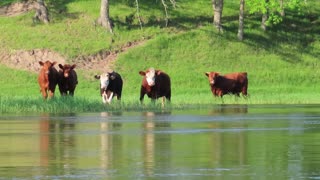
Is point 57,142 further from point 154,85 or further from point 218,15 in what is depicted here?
point 218,15

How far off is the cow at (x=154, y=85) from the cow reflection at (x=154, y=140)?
1045cm

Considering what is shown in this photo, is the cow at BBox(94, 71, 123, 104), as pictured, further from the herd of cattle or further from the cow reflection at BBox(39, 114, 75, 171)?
the cow reflection at BBox(39, 114, 75, 171)

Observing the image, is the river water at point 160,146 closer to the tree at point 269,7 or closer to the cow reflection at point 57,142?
the cow reflection at point 57,142

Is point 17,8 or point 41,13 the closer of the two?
point 41,13

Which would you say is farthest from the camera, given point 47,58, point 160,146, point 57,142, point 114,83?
point 47,58

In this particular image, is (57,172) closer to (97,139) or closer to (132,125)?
(97,139)

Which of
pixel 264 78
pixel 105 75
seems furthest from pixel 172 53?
pixel 105 75

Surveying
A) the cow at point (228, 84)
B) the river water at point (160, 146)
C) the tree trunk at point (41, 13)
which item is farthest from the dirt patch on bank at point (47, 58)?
the river water at point (160, 146)

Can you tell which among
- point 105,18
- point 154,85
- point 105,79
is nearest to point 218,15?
point 105,18

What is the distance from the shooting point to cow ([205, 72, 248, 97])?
185ft

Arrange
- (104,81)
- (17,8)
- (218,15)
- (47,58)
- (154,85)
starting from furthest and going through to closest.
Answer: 1. (17,8)
2. (218,15)
3. (47,58)
4. (154,85)
5. (104,81)

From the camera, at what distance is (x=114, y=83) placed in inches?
1959

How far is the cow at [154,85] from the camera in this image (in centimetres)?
4916

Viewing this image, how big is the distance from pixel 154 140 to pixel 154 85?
78.2 ft
